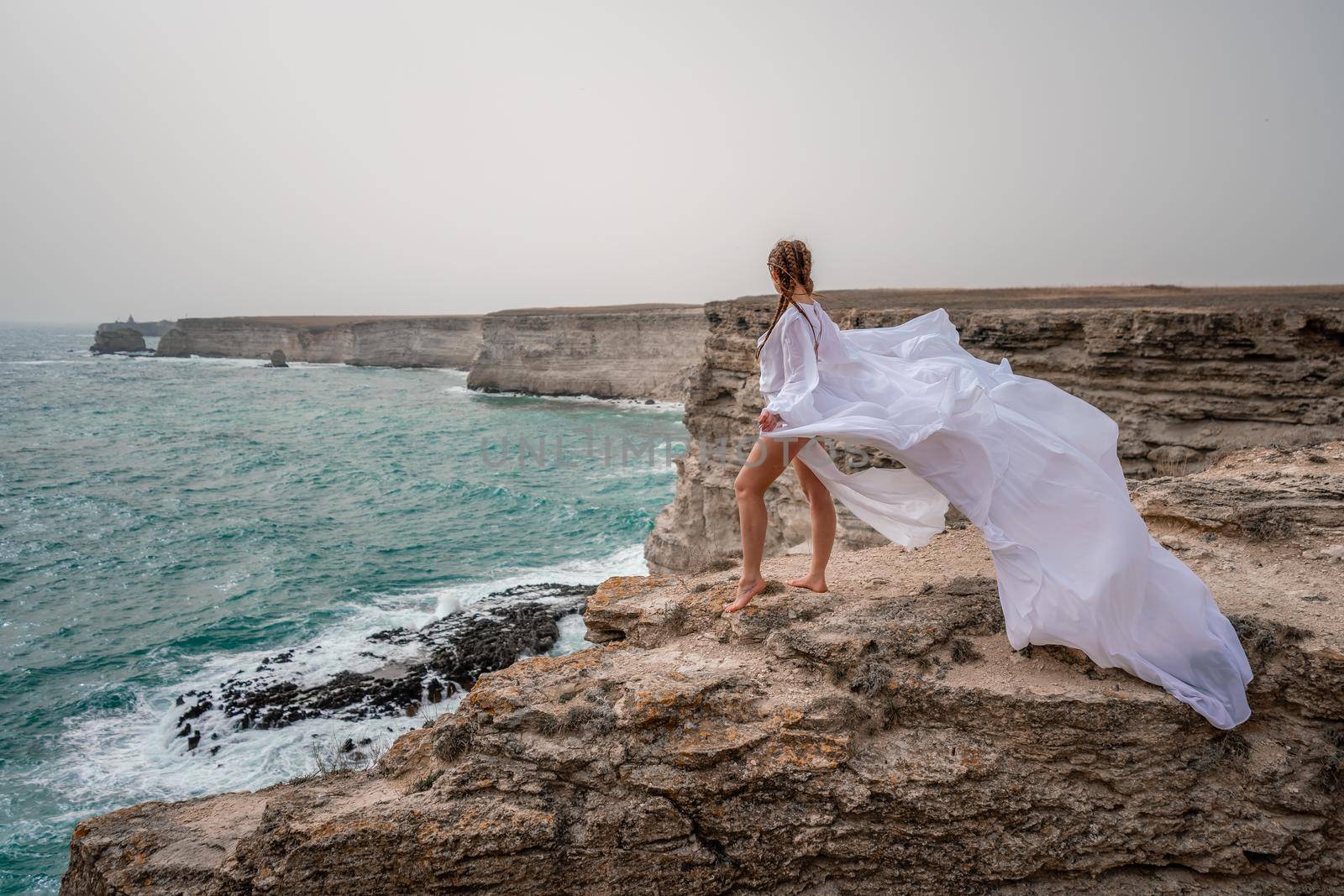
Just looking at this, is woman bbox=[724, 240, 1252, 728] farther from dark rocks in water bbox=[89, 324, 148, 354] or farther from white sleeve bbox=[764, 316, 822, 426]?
dark rocks in water bbox=[89, 324, 148, 354]

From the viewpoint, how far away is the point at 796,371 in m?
3.71

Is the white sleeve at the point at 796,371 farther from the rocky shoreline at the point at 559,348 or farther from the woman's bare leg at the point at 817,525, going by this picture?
the rocky shoreline at the point at 559,348

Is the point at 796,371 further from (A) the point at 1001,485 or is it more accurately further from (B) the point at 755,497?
(A) the point at 1001,485

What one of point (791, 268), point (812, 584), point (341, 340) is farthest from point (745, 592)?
point (341, 340)

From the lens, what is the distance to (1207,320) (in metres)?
10.1

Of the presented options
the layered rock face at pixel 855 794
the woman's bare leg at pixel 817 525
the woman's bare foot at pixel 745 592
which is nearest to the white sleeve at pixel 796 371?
the woman's bare leg at pixel 817 525

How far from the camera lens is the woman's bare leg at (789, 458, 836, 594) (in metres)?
4.04

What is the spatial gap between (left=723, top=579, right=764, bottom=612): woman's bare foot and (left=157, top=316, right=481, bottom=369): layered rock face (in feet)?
211

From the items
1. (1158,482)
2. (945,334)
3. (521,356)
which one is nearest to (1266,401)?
(1158,482)

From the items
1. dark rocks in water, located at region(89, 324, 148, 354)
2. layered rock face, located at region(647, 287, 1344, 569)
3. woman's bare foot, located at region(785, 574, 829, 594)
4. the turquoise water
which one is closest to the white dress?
woman's bare foot, located at region(785, 574, 829, 594)

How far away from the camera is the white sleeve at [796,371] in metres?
3.58

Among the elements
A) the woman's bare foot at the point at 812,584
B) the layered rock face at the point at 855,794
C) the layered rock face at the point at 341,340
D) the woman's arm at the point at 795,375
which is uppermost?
the layered rock face at the point at 341,340

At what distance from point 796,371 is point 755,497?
0.74 meters

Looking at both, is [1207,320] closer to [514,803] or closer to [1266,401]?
[1266,401]
